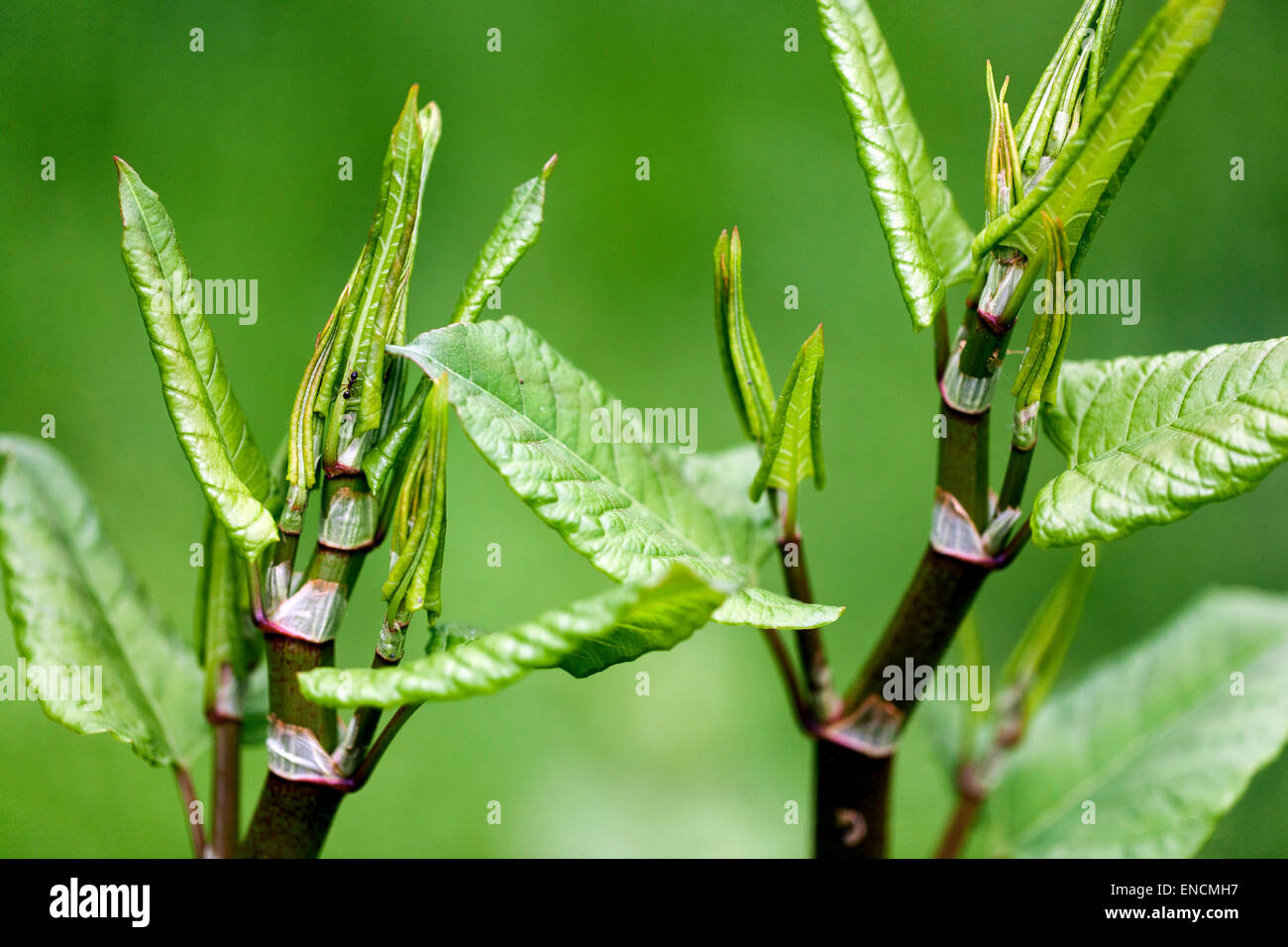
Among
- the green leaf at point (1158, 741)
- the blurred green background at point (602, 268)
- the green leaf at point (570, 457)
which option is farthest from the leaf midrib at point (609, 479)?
the blurred green background at point (602, 268)

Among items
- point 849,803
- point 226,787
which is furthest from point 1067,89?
point 226,787

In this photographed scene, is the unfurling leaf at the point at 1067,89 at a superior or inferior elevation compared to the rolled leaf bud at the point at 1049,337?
superior

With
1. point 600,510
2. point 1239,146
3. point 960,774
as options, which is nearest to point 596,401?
point 600,510

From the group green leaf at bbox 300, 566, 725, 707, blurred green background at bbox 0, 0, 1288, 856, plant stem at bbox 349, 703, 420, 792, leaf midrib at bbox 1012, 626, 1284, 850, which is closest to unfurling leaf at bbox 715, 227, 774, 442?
green leaf at bbox 300, 566, 725, 707

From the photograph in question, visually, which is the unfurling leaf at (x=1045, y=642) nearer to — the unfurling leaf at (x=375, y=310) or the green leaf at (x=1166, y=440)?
the green leaf at (x=1166, y=440)

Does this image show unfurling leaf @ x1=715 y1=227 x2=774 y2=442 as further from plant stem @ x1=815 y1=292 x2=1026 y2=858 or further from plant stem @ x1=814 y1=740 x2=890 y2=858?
plant stem @ x1=814 y1=740 x2=890 y2=858
